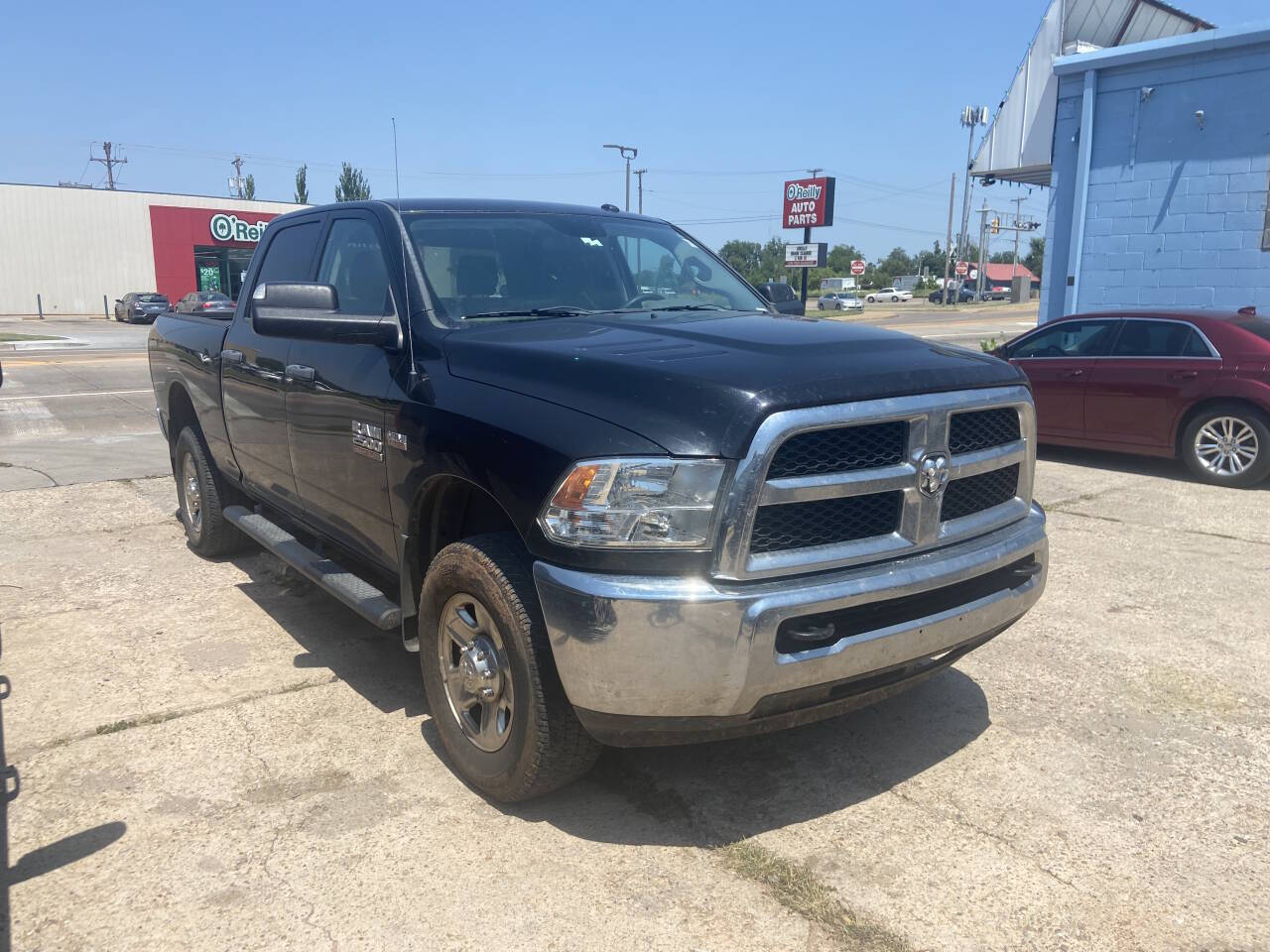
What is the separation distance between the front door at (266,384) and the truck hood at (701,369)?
4.80ft

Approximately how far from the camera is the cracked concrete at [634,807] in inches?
105

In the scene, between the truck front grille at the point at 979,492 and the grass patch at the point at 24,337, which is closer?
the truck front grille at the point at 979,492

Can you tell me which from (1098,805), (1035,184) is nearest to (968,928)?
(1098,805)

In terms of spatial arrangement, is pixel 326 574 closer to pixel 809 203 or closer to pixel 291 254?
pixel 291 254

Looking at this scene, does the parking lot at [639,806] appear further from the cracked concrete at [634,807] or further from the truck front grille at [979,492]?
the truck front grille at [979,492]

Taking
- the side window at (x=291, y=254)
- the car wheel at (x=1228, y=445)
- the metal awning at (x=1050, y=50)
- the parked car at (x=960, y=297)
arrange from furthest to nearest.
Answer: the parked car at (x=960, y=297)
the metal awning at (x=1050, y=50)
the car wheel at (x=1228, y=445)
the side window at (x=291, y=254)

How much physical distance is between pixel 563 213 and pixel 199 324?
268 cm

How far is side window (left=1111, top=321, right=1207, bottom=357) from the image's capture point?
878cm

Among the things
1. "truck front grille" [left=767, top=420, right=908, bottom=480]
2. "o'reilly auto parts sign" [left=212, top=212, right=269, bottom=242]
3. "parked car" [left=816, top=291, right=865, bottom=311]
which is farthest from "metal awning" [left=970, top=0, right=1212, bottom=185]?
"parked car" [left=816, top=291, right=865, bottom=311]

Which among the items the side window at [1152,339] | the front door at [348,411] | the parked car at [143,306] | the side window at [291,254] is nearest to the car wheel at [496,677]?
the front door at [348,411]

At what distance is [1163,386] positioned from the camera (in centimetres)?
877

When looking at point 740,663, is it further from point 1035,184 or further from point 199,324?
point 1035,184

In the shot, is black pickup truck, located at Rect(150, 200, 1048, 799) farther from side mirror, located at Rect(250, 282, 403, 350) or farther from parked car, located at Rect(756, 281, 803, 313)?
parked car, located at Rect(756, 281, 803, 313)

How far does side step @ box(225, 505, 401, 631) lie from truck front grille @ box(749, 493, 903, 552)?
1.55m
